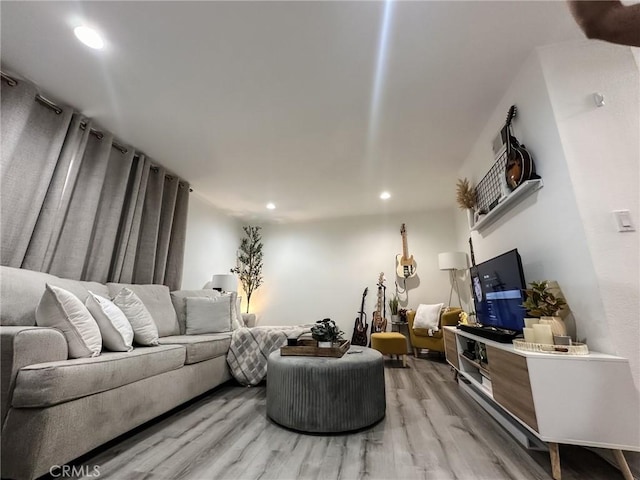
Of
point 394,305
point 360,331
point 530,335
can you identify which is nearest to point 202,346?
point 530,335

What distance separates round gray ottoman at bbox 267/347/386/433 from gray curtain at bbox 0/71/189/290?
1947 millimetres

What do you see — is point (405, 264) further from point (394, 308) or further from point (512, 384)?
point (512, 384)

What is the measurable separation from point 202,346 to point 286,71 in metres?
2.24

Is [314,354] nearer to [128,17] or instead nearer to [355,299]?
[128,17]

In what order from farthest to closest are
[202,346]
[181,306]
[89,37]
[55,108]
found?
[181,306], [202,346], [55,108], [89,37]

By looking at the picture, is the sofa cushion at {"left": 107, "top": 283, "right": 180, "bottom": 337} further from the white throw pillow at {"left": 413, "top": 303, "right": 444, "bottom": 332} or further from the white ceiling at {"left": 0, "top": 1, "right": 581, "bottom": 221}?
the white throw pillow at {"left": 413, "top": 303, "right": 444, "bottom": 332}

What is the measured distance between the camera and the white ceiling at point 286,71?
1561mm

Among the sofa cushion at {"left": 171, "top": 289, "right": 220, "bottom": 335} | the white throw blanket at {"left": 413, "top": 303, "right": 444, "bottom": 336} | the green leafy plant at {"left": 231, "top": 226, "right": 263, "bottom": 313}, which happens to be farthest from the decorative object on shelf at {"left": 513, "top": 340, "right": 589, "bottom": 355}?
the green leafy plant at {"left": 231, "top": 226, "right": 263, "bottom": 313}

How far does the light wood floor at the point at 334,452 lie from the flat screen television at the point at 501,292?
0.69m

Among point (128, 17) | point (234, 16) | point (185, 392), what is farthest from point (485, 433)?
point (128, 17)

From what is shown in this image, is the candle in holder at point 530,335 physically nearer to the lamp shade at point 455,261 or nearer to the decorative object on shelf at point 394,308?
the lamp shade at point 455,261

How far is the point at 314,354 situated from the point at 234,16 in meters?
2.16

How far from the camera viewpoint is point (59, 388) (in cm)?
122

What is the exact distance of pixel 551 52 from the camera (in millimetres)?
1765
